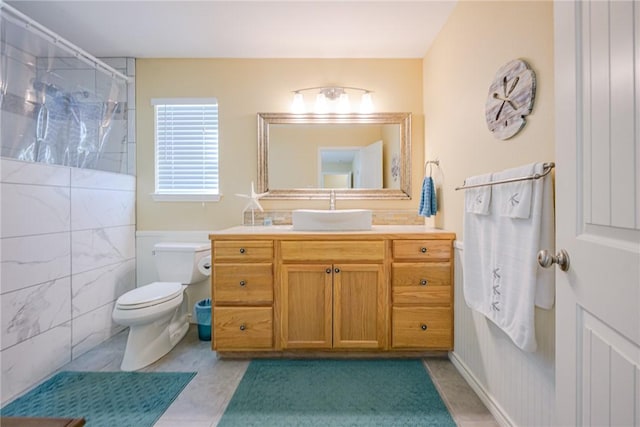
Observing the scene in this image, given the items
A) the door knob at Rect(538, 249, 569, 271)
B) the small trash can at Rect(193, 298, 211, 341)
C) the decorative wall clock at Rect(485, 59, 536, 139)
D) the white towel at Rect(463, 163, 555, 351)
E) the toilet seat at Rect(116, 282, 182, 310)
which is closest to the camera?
the door knob at Rect(538, 249, 569, 271)

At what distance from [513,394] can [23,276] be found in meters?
2.58

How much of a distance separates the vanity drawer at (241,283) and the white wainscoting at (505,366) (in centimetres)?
120

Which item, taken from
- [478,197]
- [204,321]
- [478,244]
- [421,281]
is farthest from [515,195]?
[204,321]

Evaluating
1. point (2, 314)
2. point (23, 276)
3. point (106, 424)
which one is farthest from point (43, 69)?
point (106, 424)

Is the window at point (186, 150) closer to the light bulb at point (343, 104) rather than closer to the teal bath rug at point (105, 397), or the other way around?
the light bulb at point (343, 104)

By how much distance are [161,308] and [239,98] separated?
5.74 ft

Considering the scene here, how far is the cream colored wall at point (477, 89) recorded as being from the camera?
3.57ft

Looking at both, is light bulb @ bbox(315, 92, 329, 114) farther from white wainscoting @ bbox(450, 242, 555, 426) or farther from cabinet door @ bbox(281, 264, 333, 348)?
white wainscoting @ bbox(450, 242, 555, 426)

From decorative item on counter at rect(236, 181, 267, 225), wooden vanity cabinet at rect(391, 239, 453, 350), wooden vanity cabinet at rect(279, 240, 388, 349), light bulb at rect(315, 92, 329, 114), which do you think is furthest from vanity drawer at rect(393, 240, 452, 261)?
light bulb at rect(315, 92, 329, 114)

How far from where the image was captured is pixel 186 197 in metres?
2.46

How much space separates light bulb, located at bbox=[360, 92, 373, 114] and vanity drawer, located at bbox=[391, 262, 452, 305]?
1332 millimetres

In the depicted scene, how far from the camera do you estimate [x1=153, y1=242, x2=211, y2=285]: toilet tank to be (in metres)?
2.20

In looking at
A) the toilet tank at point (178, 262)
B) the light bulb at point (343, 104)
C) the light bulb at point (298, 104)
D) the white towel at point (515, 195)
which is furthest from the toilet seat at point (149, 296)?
the white towel at point (515, 195)

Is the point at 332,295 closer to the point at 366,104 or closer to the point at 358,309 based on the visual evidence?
the point at 358,309
